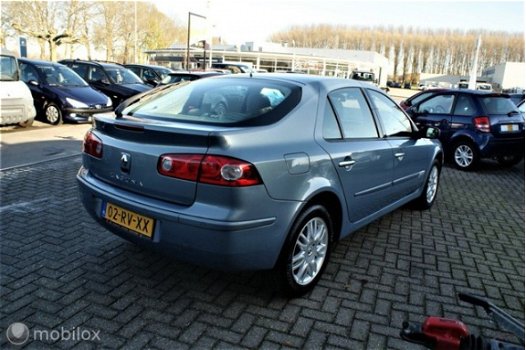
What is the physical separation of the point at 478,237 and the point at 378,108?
191cm

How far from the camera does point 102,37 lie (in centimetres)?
6088

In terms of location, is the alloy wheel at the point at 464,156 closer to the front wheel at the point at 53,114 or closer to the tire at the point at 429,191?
the tire at the point at 429,191

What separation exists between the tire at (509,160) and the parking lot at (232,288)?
14.9 feet

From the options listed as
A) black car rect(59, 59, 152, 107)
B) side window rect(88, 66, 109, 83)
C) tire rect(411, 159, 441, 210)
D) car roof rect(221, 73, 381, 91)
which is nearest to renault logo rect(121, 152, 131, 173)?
car roof rect(221, 73, 381, 91)

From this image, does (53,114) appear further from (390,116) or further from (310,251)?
(310,251)

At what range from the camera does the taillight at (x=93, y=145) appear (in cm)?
320

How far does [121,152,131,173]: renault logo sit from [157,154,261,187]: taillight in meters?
0.42

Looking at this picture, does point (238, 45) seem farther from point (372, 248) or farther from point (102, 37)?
point (372, 248)

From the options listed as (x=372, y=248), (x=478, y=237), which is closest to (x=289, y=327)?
(x=372, y=248)

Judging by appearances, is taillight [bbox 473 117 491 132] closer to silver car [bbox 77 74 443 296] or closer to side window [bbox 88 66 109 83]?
silver car [bbox 77 74 443 296]

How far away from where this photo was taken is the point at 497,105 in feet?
27.9

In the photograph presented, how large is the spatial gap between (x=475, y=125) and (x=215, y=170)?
7.37 metres

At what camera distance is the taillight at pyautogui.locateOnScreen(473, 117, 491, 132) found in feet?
27.3
